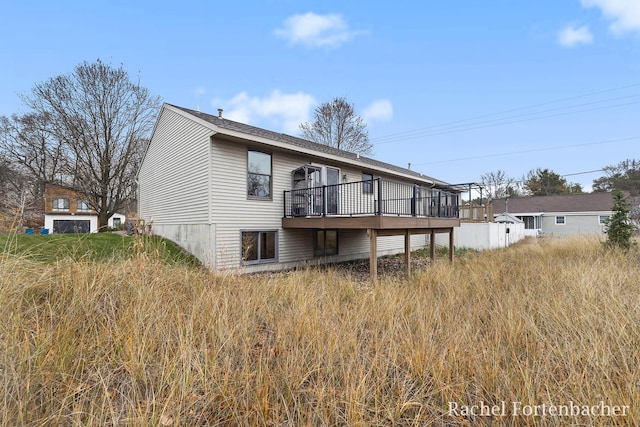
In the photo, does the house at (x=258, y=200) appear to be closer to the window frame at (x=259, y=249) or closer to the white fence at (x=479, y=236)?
the window frame at (x=259, y=249)

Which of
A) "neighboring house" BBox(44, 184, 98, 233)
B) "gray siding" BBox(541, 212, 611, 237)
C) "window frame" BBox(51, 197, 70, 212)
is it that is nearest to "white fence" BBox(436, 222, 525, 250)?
"gray siding" BBox(541, 212, 611, 237)

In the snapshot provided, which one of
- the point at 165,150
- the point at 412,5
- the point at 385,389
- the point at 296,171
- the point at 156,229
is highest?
the point at 412,5

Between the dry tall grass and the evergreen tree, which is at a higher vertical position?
the evergreen tree

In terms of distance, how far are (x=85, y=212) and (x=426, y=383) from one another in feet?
114

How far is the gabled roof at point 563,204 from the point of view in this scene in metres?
29.4

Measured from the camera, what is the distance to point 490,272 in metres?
6.60

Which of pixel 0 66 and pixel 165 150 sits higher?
pixel 0 66

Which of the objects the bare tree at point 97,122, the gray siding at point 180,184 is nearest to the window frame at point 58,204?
the bare tree at point 97,122

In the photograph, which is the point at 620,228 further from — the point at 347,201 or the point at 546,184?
the point at 546,184

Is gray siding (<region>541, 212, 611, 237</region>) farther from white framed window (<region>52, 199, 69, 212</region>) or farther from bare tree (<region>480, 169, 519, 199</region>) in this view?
white framed window (<region>52, 199, 69, 212</region>)

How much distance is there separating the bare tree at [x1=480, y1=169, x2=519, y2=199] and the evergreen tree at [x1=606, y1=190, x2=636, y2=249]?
39.7 meters

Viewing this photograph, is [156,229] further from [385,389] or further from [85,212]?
[85,212]

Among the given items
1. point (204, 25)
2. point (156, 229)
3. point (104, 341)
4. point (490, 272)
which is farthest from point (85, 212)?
point (490, 272)

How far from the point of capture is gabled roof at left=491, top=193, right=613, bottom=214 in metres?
29.4
